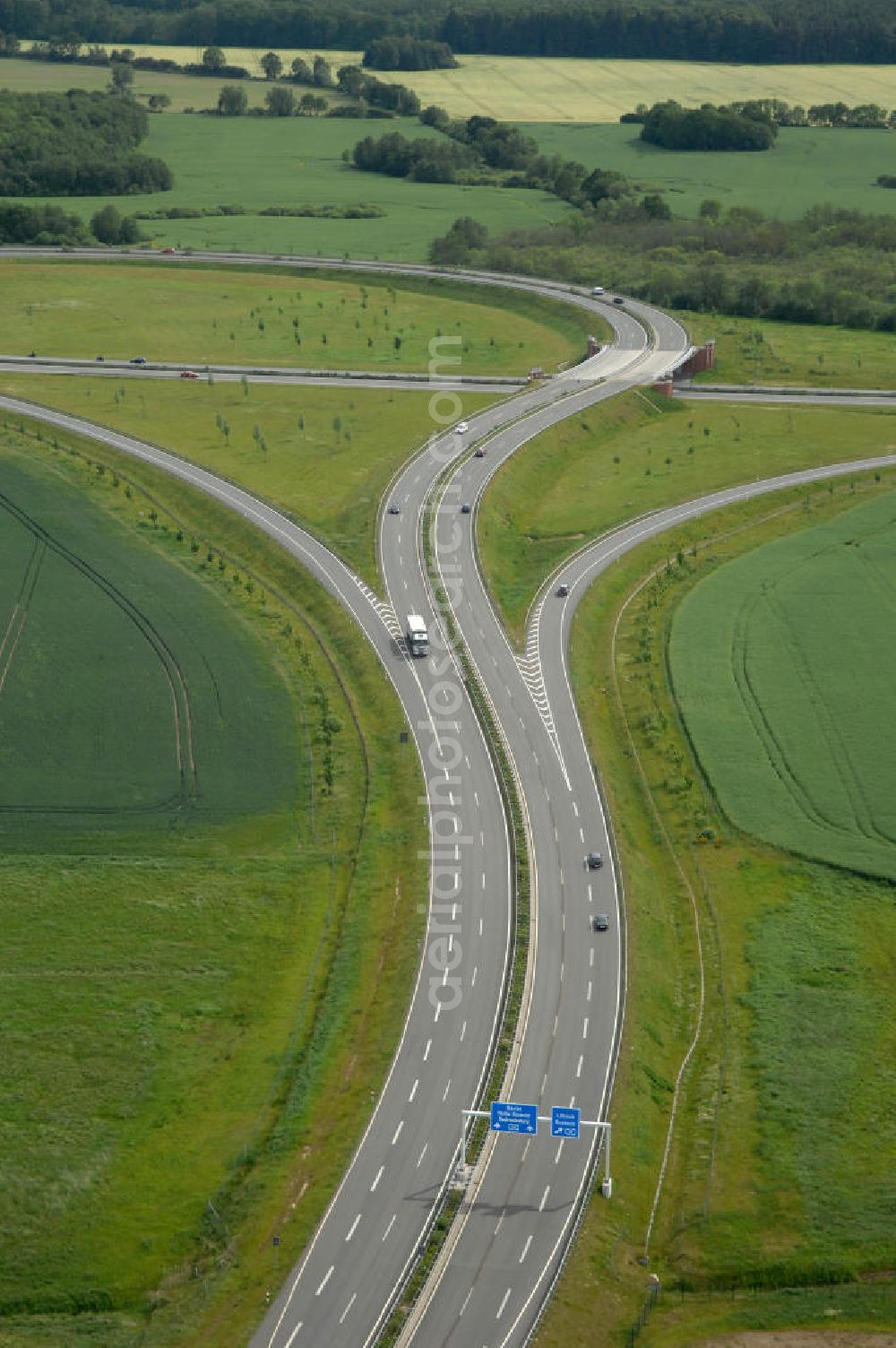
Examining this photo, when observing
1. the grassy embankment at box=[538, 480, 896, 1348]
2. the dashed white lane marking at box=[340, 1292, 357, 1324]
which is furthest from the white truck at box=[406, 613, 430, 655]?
the dashed white lane marking at box=[340, 1292, 357, 1324]

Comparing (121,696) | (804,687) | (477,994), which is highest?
(804,687)

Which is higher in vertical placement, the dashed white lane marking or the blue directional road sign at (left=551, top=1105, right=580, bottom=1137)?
the blue directional road sign at (left=551, top=1105, right=580, bottom=1137)

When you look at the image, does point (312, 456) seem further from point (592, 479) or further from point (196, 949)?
point (196, 949)

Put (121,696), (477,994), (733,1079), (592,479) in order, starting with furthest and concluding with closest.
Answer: (592,479), (121,696), (477,994), (733,1079)

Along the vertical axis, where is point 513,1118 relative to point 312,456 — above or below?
below

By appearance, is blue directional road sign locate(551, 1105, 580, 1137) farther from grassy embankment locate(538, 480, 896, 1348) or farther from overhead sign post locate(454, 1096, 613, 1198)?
grassy embankment locate(538, 480, 896, 1348)

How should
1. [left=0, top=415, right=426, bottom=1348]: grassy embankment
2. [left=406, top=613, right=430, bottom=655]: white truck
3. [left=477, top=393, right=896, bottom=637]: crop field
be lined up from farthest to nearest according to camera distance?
[left=477, top=393, right=896, bottom=637]: crop field → [left=406, top=613, right=430, bottom=655]: white truck → [left=0, top=415, right=426, bottom=1348]: grassy embankment

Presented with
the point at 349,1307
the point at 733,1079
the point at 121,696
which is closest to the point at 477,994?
the point at 733,1079
